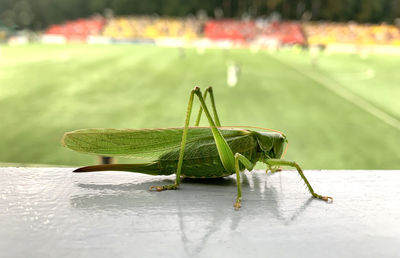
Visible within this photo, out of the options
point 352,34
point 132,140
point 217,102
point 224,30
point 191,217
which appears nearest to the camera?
point 191,217

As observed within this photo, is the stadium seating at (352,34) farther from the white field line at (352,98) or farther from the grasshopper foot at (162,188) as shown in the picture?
the grasshopper foot at (162,188)

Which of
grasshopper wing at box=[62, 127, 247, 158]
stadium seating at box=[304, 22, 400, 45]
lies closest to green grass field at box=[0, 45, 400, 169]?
grasshopper wing at box=[62, 127, 247, 158]

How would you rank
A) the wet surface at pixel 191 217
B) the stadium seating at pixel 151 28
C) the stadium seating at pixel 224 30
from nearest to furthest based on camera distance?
the wet surface at pixel 191 217
the stadium seating at pixel 224 30
the stadium seating at pixel 151 28

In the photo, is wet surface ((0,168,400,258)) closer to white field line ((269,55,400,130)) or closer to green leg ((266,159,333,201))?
green leg ((266,159,333,201))

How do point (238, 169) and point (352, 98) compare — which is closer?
point (238, 169)

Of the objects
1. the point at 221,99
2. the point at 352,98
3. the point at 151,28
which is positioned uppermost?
the point at 151,28

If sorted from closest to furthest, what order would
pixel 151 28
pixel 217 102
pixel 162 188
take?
pixel 162 188 → pixel 217 102 → pixel 151 28

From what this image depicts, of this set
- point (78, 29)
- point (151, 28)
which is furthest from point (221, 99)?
point (78, 29)

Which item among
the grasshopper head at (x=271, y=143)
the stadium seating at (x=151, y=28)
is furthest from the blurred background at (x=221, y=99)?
the stadium seating at (x=151, y=28)

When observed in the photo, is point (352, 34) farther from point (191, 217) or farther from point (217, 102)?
point (191, 217)
